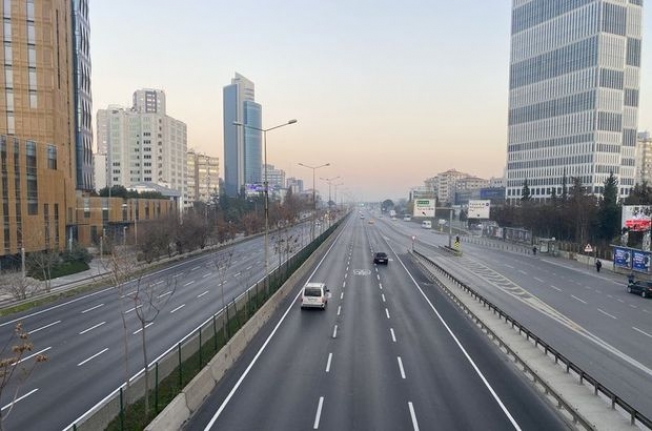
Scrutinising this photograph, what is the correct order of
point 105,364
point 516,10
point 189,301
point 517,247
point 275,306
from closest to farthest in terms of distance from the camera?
point 105,364, point 275,306, point 189,301, point 517,247, point 516,10

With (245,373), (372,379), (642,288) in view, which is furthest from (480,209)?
(245,373)

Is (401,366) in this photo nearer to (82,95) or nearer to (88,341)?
(88,341)

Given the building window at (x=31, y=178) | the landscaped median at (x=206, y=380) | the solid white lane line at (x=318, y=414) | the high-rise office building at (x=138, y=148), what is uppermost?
the high-rise office building at (x=138, y=148)

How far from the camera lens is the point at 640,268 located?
153 feet

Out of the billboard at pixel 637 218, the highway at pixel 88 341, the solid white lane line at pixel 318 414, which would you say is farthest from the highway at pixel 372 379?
the billboard at pixel 637 218

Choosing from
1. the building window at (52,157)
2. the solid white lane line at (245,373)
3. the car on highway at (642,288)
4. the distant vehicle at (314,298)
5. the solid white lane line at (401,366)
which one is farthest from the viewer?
the building window at (52,157)

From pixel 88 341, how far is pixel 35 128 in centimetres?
4865

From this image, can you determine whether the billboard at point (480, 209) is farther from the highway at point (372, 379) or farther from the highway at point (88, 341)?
the highway at point (372, 379)

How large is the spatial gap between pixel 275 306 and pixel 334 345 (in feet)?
29.4

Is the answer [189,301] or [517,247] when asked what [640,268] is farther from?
[189,301]

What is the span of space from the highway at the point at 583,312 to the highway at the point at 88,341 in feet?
65.5

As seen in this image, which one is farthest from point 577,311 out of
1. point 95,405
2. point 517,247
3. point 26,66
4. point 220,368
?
point 26,66

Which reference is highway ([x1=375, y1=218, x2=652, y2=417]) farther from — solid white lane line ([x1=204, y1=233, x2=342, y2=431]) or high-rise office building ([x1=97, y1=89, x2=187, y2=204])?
high-rise office building ([x1=97, y1=89, x2=187, y2=204])

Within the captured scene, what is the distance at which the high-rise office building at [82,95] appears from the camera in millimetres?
A: 76000
